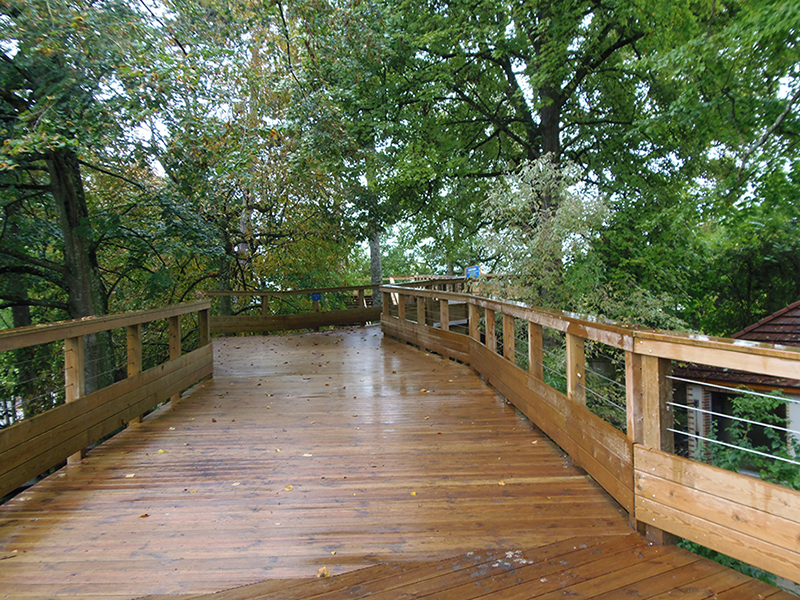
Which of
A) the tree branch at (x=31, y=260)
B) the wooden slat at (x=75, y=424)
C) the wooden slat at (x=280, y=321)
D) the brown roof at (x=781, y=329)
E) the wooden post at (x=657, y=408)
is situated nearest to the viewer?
the wooden post at (x=657, y=408)

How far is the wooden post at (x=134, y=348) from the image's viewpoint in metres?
4.72

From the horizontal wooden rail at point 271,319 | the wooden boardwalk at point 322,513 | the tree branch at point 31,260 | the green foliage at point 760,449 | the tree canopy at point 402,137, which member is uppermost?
the tree canopy at point 402,137

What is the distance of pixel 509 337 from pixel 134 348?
11.6 feet

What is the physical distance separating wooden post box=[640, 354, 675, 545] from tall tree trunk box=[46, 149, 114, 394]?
305 inches

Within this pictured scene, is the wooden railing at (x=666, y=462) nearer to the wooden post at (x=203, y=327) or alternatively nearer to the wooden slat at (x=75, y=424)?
the wooden slat at (x=75, y=424)

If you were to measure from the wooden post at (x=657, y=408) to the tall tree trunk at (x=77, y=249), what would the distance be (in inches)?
305

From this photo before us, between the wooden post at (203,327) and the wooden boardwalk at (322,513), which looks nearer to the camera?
the wooden boardwalk at (322,513)

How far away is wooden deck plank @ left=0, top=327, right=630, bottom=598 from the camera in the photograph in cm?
248

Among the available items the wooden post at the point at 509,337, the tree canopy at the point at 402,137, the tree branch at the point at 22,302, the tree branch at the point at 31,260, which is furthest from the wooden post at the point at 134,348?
the tree branch at the point at 22,302

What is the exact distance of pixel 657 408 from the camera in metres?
2.48

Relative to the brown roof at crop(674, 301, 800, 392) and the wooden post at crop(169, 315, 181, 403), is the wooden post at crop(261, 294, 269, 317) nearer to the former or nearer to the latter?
the wooden post at crop(169, 315, 181, 403)

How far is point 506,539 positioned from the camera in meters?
2.64

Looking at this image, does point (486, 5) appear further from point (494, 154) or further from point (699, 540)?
point (699, 540)

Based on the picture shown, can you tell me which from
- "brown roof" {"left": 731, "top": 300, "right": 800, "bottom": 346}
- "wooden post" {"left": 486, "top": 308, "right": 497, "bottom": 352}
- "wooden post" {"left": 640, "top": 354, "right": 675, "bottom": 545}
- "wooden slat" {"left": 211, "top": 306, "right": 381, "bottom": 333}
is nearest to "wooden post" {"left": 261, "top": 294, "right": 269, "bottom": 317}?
"wooden slat" {"left": 211, "top": 306, "right": 381, "bottom": 333}
